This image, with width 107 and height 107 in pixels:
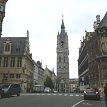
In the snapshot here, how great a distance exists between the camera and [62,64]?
15400 cm

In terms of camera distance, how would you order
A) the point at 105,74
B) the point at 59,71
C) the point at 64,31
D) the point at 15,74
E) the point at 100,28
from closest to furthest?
the point at 105,74 → the point at 100,28 → the point at 15,74 → the point at 59,71 → the point at 64,31

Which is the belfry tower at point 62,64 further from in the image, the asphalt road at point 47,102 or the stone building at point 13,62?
the asphalt road at point 47,102

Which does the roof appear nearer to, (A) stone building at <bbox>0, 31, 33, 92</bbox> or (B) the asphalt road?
(A) stone building at <bbox>0, 31, 33, 92</bbox>

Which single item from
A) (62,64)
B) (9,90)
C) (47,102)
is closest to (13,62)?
(9,90)

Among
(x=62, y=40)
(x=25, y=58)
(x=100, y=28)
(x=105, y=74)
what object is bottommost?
(x=105, y=74)

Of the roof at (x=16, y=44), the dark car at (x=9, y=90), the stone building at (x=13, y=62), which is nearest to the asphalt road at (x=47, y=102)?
the dark car at (x=9, y=90)

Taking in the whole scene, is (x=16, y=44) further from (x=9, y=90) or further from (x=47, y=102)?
(x=47, y=102)

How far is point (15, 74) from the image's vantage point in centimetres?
7662

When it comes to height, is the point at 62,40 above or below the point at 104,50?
above

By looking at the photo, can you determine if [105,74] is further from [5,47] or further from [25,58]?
[5,47]

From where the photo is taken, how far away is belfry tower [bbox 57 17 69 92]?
505 ft

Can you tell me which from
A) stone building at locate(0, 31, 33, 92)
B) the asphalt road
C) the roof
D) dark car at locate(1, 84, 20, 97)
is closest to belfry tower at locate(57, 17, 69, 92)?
the roof

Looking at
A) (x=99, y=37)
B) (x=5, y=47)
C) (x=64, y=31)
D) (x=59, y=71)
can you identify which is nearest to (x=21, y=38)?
(x=5, y=47)

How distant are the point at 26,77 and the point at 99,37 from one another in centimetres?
2668
